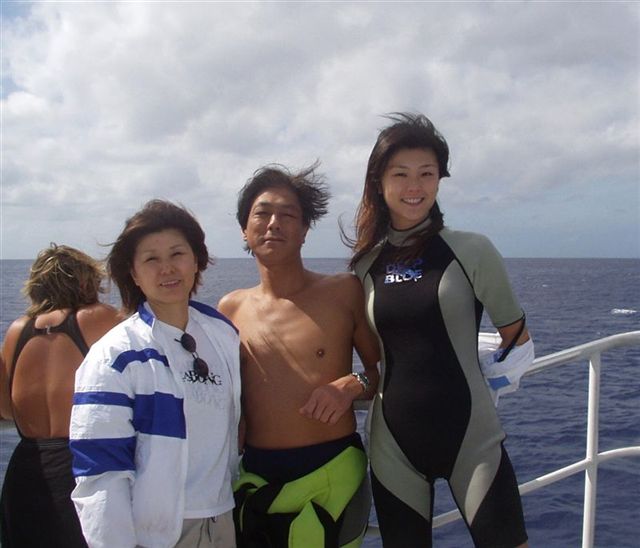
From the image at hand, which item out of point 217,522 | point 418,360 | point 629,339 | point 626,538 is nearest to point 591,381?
point 629,339

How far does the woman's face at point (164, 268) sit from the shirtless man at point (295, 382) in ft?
1.85

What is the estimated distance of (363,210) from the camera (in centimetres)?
276

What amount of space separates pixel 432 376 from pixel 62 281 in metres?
1.58

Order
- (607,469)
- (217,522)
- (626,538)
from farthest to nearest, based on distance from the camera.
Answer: (607,469) < (626,538) < (217,522)

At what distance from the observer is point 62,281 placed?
8.59 feet

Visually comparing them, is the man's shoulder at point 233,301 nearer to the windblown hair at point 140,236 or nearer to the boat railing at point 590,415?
the windblown hair at point 140,236

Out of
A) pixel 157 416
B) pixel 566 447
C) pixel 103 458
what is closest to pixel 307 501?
pixel 157 416

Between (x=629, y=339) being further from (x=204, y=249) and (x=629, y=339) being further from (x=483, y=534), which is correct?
(x=204, y=249)

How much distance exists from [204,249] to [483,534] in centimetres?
149

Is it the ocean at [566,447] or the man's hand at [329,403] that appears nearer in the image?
the man's hand at [329,403]

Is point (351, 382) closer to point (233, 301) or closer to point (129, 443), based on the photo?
point (233, 301)

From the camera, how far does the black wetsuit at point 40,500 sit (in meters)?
2.33

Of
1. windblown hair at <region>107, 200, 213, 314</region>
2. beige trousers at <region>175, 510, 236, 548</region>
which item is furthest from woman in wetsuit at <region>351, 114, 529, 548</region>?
windblown hair at <region>107, 200, 213, 314</region>

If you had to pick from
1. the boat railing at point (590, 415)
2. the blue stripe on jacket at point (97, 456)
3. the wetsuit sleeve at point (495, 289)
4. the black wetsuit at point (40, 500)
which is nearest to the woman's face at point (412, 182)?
the wetsuit sleeve at point (495, 289)
